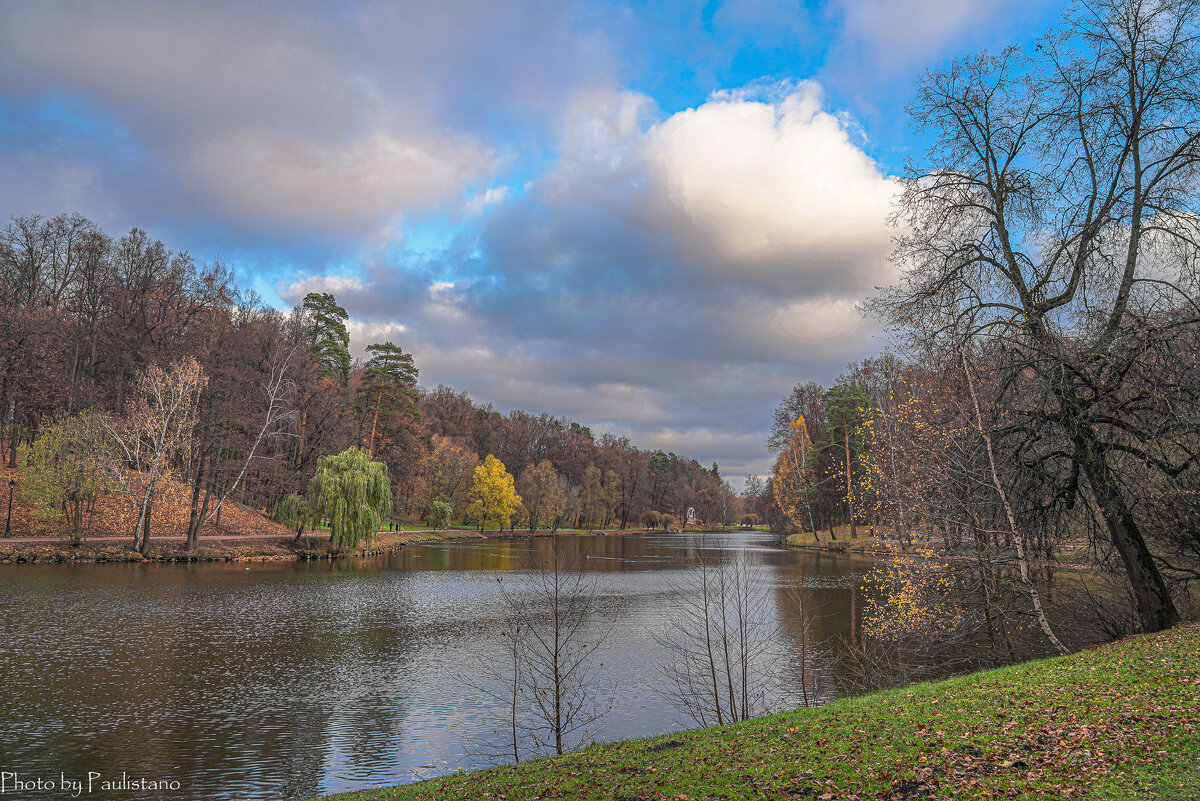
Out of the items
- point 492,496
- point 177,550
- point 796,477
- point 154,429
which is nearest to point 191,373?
point 154,429

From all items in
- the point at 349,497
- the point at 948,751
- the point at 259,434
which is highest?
the point at 259,434

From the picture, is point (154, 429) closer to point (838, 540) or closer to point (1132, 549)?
point (1132, 549)

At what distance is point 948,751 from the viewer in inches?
266

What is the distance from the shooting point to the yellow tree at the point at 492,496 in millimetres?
68562

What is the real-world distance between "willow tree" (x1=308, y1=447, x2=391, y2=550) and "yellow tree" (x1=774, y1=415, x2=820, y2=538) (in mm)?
33236

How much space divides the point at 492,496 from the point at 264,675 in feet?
179

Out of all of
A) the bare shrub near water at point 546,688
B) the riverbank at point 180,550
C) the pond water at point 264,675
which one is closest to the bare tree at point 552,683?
the bare shrub near water at point 546,688

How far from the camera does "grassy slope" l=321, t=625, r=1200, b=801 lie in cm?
593

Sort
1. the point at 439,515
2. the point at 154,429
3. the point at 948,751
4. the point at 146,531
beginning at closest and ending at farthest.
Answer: the point at 948,751 → the point at 146,531 → the point at 154,429 → the point at 439,515

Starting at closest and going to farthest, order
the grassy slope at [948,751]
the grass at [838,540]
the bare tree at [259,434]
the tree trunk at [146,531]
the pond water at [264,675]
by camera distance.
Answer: the grassy slope at [948,751], the pond water at [264,675], the tree trunk at [146,531], the bare tree at [259,434], the grass at [838,540]

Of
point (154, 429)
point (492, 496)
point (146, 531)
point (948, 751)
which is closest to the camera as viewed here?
point (948, 751)

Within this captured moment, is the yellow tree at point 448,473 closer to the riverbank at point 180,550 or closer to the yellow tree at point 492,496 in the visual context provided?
the yellow tree at point 492,496

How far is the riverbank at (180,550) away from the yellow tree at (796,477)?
34.6 metres

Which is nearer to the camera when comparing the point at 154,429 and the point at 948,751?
the point at 948,751
